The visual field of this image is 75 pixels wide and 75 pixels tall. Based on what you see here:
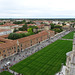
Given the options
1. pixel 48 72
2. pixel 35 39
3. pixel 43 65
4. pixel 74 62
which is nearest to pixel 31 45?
pixel 35 39

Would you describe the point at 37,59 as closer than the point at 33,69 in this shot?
No

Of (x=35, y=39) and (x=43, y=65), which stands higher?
(x=35, y=39)

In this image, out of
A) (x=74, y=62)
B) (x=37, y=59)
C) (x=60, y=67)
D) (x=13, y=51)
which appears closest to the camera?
(x=74, y=62)

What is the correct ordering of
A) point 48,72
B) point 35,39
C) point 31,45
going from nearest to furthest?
point 48,72 → point 31,45 → point 35,39

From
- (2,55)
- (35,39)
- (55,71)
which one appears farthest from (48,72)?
(35,39)

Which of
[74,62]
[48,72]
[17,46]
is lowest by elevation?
[48,72]

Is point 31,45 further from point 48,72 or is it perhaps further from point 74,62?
point 74,62

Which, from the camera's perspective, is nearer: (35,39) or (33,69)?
(33,69)

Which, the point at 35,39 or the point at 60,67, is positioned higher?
the point at 35,39

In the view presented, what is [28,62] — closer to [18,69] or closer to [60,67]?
[18,69]
